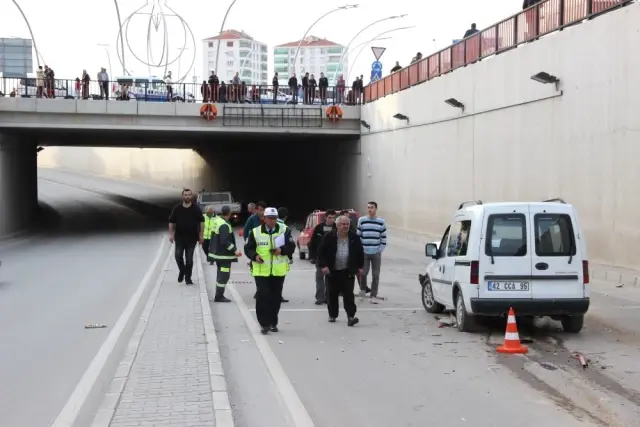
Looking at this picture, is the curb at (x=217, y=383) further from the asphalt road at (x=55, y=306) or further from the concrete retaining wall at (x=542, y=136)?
the concrete retaining wall at (x=542, y=136)

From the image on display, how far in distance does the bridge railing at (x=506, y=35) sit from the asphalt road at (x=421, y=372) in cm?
862

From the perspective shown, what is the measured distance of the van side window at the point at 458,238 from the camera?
1094 centimetres

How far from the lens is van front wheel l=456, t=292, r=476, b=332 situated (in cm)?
1077

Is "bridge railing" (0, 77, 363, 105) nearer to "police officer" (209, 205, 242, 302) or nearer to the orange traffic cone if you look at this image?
"police officer" (209, 205, 242, 302)

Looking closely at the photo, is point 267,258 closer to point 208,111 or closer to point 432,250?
point 432,250

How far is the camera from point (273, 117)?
127 ft

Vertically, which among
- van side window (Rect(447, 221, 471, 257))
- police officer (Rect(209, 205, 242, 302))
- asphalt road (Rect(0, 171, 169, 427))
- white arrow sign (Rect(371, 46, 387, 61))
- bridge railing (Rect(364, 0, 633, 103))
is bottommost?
asphalt road (Rect(0, 171, 169, 427))

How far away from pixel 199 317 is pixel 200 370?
3614mm

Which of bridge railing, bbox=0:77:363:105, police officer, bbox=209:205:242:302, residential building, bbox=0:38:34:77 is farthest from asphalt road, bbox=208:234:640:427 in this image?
residential building, bbox=0:38:34:77

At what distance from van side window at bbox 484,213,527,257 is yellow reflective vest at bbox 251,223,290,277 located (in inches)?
104

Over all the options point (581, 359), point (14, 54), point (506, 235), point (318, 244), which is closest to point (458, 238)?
point (506, 235)

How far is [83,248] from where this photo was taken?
30875mm

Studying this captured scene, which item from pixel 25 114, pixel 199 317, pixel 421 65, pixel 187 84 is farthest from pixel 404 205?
pixel 199 317

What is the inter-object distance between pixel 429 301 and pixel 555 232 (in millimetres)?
2885
